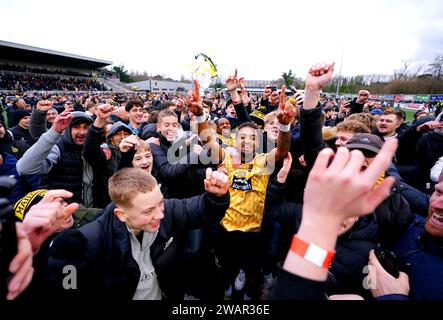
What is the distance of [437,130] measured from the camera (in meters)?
3.95

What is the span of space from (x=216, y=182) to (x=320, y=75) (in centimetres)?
138

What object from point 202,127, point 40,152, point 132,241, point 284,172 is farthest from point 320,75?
point 40,152

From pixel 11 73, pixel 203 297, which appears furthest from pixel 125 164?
pixel 11 73

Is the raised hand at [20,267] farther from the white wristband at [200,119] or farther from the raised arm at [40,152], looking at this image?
the white wristband at [200,119]

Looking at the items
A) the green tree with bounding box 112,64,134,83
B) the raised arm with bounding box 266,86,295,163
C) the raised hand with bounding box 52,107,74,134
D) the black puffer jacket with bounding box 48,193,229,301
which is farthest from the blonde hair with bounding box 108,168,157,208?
the green tree with bounding box 112,64,134,83

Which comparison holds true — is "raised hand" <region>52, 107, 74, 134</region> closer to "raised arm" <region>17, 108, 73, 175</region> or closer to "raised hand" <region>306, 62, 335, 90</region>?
"raised arm" <region>17, 108, 73, 175</region>

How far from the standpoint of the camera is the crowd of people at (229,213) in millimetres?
792

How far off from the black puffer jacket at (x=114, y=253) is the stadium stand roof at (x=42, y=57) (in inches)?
1525

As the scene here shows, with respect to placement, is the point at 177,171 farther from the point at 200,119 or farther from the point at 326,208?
the point at 326,208

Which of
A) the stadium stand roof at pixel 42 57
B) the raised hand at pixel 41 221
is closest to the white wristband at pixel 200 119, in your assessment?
the raised hand at pixel 41 221

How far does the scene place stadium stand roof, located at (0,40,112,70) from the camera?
101ft

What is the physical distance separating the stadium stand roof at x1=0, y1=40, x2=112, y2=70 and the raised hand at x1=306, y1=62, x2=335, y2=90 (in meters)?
39.1
